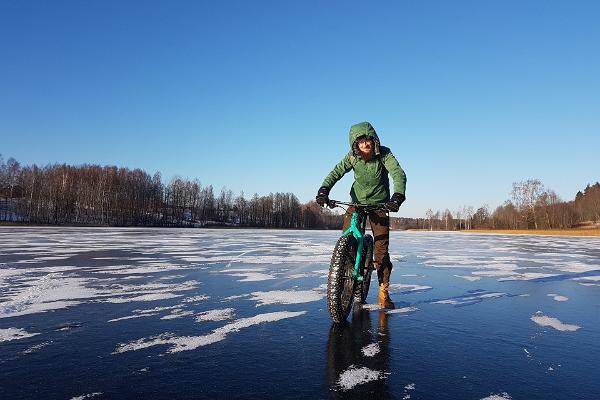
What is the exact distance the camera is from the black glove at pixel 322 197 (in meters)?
4.13

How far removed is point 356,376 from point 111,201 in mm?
79755

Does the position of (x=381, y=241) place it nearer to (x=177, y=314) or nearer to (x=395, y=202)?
(x=395, y=202)

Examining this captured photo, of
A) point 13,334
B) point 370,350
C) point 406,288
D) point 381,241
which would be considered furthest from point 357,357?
point 406,288

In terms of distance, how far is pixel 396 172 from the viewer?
423cm

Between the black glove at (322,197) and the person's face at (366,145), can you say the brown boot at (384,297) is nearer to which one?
the black glove at (322,197)

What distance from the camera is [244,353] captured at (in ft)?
8.74

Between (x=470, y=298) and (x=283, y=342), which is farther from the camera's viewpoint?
(x=470, y=298)

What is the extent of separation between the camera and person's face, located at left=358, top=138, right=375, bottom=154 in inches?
167

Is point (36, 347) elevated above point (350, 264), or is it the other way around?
point (350, 264)

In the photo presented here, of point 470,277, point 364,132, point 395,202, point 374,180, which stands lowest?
point 470,277

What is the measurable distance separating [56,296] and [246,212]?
351 ft

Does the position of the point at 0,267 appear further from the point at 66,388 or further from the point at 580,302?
the point at 580,302

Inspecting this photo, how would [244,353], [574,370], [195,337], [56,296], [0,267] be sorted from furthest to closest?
[0,267], [56,296], [195,337], [244,353], [574,370]

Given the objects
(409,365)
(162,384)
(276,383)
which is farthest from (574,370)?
(162,384)
